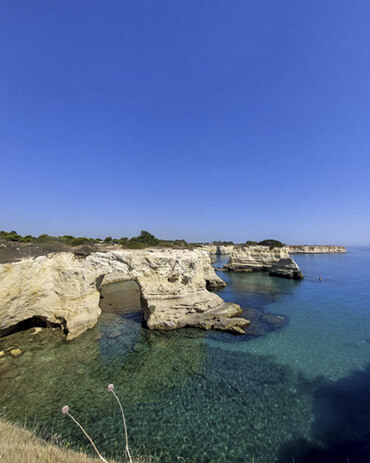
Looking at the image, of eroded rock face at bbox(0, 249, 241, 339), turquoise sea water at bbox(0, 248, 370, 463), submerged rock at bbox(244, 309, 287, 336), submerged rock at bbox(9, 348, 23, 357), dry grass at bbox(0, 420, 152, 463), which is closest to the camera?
dry grass at bbox(0, 420, 152, 463)

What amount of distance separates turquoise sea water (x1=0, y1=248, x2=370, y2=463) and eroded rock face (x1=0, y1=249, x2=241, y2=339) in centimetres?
122

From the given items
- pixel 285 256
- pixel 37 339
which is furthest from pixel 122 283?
pixel 285 256

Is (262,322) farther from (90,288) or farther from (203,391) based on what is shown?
(90,288)

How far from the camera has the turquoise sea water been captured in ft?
19.3

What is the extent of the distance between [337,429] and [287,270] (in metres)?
32.5

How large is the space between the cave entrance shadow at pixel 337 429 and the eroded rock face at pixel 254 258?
35511mm

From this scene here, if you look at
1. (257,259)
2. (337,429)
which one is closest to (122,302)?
(337,429)

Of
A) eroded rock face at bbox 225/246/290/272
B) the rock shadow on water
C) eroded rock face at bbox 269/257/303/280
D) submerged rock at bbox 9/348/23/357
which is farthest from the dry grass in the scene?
eroded rock face at bbox 225/246/290/272

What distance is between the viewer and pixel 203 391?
7879 millimetres

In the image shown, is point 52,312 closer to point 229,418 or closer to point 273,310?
point 229,418

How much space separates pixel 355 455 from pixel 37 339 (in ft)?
48.6

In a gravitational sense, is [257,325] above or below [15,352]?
below

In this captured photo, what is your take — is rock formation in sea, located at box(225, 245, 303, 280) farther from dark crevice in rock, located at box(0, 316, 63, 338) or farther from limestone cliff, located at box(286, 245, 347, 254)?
limestone cliff, located at box(286, 245, 347, 254)

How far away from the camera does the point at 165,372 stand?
907 centimetres
